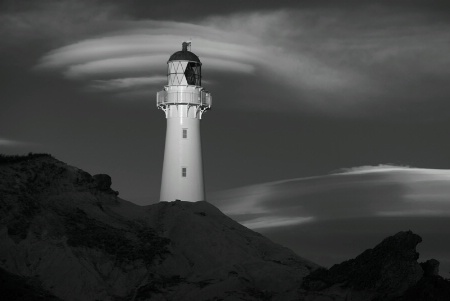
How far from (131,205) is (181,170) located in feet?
22.2

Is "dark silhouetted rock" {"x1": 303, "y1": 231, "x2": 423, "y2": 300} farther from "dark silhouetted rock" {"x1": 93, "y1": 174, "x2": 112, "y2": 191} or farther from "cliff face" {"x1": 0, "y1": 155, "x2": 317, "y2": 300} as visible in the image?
"dark silhouetted rock" {"x1": 93, "y1": 174, "x2": 112, "y2": 191}

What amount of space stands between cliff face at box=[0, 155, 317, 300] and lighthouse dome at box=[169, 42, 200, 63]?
9.88m

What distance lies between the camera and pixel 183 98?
272ft

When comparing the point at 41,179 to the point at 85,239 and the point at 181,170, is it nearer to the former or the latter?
the point at 85,239

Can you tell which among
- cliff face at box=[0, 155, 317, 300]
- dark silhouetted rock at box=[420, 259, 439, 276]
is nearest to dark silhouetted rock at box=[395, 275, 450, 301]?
dark silhouetted rock at box=[420, 259, 439, 276]

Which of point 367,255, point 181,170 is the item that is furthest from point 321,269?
point 181,170

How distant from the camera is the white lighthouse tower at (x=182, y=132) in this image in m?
82.4

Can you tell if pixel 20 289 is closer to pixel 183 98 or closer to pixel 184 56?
pixel 183 98

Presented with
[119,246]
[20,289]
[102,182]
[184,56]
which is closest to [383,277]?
[119,246]

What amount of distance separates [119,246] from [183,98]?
14.9 m

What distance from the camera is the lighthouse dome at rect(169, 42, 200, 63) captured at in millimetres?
83875

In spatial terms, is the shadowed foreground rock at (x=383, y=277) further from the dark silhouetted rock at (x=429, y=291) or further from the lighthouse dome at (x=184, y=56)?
the lighthouse dome at (x=184, y=56)

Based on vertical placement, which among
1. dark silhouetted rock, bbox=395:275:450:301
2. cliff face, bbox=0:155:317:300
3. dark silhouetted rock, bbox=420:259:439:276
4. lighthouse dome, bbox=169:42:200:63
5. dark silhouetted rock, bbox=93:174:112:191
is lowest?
dark silhouetted rock, bbox=395:275:450:301

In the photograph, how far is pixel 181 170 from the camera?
82500 millimetres
